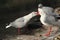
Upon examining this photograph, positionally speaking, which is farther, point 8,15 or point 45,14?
point 8,15

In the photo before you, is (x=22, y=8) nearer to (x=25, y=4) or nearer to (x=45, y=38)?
(x=25, y=4)

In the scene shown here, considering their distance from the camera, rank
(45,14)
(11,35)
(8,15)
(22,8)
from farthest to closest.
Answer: (22,8) → (8,15) → (11,35) → (45,14)

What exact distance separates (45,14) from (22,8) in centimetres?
210

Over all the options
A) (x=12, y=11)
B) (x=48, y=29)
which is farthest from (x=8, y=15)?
(x=48, y=29)

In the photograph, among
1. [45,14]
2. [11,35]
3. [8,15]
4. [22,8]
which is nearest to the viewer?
[45,14]

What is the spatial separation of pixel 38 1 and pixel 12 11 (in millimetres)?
930

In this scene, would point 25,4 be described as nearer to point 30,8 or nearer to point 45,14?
point 30,8

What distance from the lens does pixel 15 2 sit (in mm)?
7324

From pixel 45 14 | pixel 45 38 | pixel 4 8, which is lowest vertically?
pixel 45 38

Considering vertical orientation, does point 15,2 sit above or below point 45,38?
above

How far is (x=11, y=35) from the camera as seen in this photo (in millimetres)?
5355

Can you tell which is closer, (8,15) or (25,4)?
(8,15)

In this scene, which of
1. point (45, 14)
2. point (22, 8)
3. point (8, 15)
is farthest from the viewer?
point (22, 8)

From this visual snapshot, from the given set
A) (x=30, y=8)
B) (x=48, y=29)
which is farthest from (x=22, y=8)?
(x=48, y=29)
